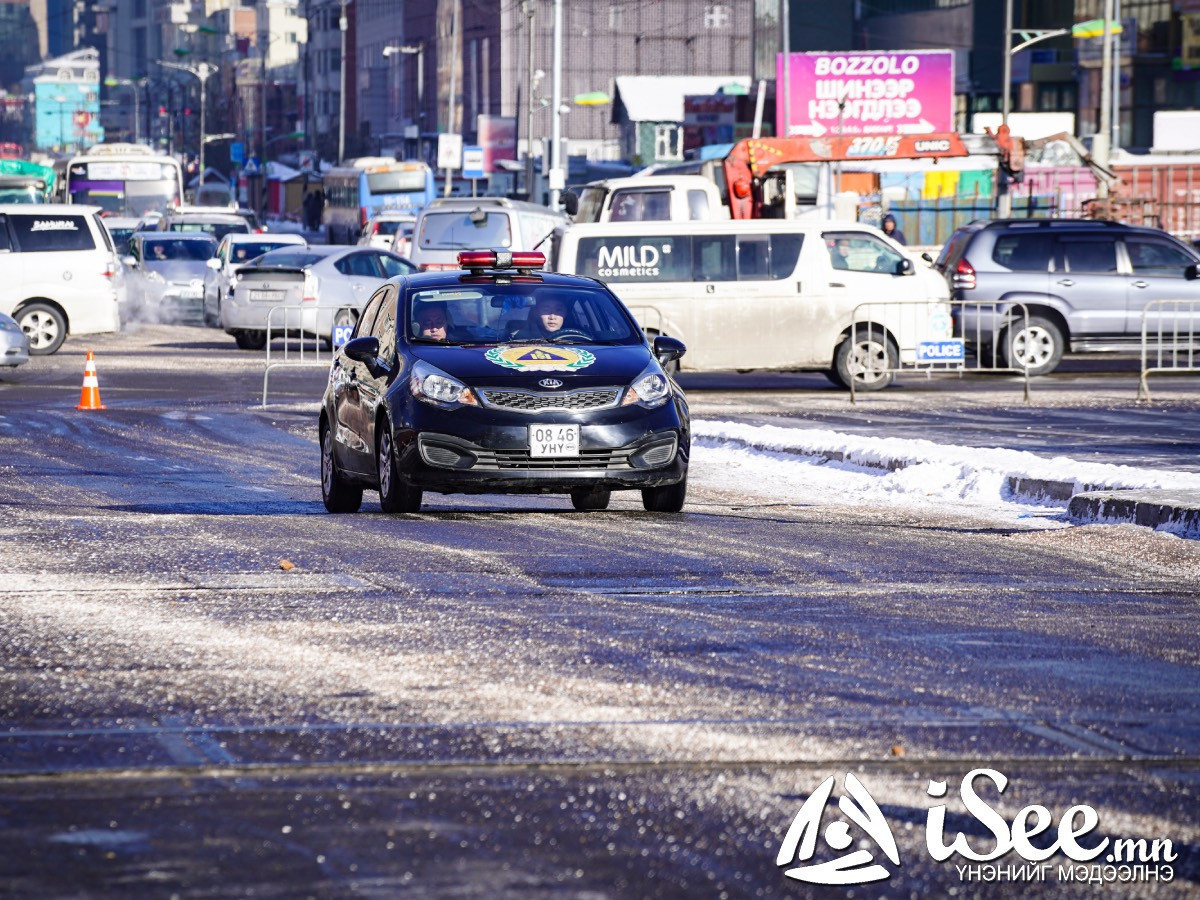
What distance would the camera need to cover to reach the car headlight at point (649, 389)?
12359 millimetres

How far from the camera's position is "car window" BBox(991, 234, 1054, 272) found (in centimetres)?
2600

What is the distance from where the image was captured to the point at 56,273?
1187 inches

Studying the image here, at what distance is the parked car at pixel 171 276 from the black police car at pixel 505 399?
25.2 metres

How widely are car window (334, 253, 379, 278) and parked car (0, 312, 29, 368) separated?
639 centimetres

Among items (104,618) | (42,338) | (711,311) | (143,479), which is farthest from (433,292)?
(42,338)

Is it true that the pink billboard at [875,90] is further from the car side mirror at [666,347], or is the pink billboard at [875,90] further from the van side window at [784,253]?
the car side mirror at [666,347]

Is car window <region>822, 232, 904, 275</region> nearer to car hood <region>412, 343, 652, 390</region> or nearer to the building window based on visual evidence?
car hood <region>412, 343, 652, 390</region>

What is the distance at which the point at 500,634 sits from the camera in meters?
8.15

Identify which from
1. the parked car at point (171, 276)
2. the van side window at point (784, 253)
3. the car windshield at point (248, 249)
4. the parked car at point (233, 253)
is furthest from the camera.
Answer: the parked car at point (171, 276)

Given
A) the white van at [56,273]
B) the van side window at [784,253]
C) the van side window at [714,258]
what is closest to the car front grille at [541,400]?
the van side window at [714,258]

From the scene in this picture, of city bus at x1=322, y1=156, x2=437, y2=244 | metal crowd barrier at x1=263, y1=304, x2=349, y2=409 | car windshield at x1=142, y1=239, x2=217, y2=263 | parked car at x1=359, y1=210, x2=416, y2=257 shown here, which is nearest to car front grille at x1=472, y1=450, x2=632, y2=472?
metal crowd barrier at x1=263, y1=304, x2=349, y2=409

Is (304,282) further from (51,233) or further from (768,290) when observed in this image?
(768,290)

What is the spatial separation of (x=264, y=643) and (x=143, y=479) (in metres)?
7.59

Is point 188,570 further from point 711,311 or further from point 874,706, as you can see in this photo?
point 711,311
